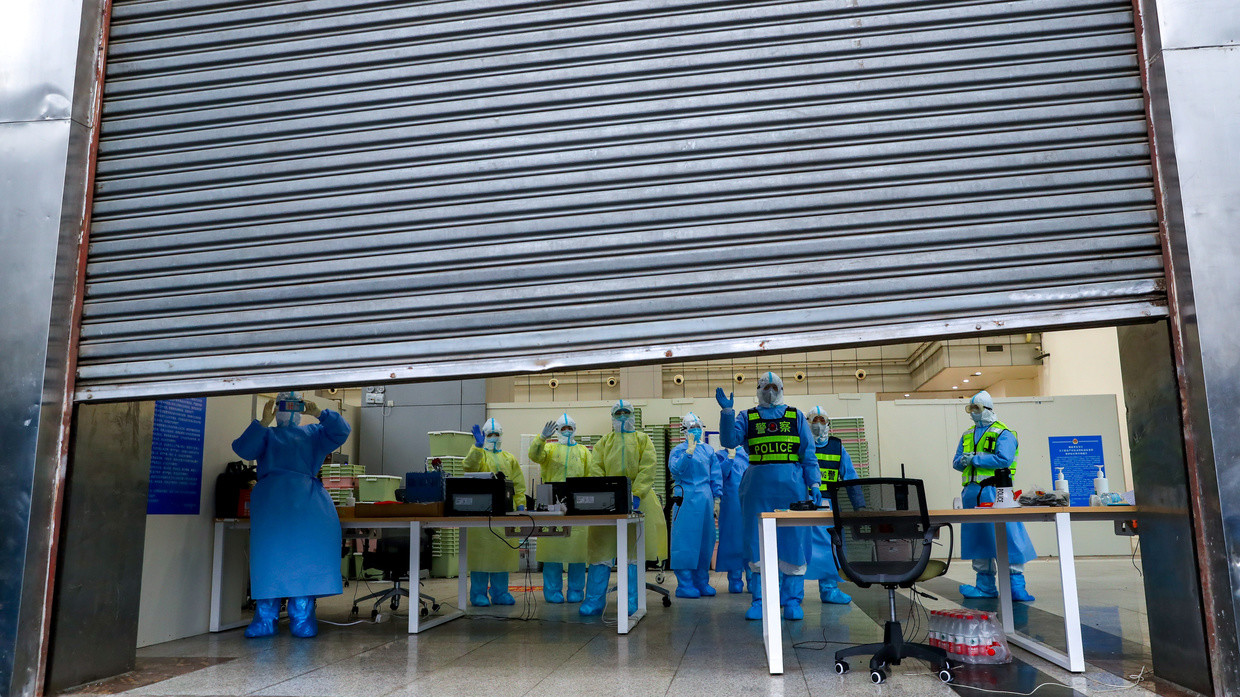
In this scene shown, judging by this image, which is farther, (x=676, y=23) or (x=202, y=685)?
(x=202, y=685)

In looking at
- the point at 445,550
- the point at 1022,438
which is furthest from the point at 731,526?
the point at 1022,438

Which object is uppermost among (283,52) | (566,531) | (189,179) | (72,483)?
(283,52)

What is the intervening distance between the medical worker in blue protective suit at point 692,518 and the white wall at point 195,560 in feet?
11.6

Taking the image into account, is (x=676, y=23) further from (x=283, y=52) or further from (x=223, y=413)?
(x=223, y=413)

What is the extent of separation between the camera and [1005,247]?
252 cm

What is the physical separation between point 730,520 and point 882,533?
13.0 ft

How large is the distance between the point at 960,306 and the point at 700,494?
5.38 meters

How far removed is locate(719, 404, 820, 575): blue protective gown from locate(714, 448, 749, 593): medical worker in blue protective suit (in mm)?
430

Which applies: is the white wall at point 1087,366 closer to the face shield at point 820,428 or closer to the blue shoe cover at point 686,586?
the face shield at point 820,428

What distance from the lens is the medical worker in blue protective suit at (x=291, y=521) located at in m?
5.09

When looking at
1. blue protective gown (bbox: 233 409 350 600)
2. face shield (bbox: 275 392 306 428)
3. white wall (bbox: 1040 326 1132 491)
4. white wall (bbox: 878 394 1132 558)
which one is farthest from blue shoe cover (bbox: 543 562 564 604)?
white wall (bbox: 1040 326 1132 491)

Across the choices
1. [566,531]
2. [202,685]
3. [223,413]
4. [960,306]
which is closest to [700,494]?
[566,531]

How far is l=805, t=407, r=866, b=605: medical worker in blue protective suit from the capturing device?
21.9ft

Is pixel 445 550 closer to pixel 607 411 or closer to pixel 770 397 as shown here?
pixel 607 411
